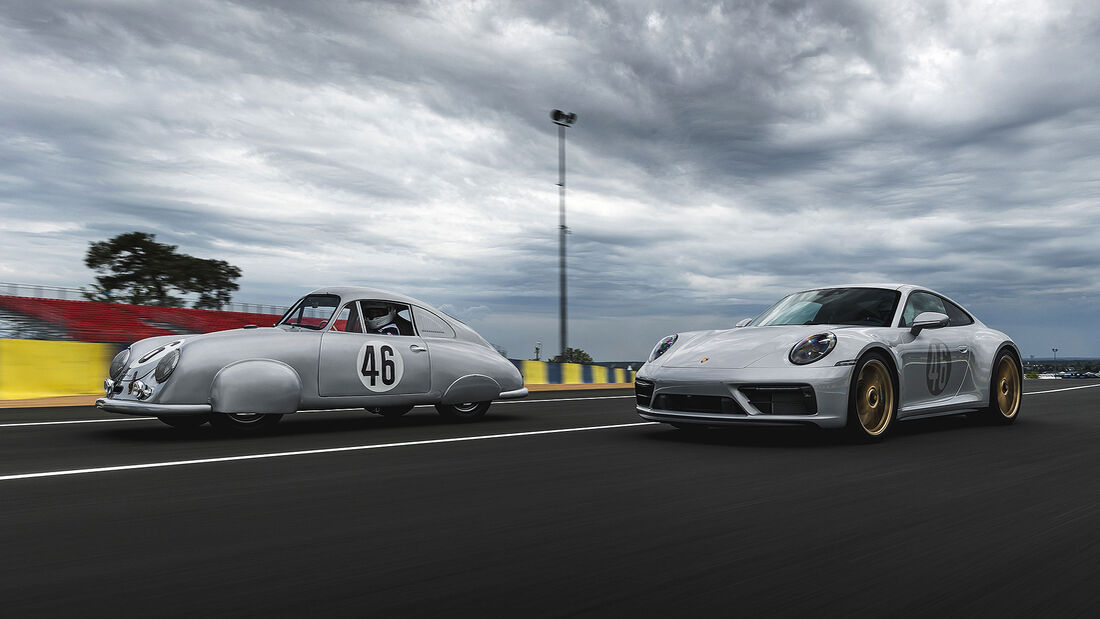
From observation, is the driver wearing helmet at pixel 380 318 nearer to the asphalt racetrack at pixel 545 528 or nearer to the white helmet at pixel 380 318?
the white helmet at pixel 380 318

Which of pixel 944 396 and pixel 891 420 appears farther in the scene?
pixel 944 396

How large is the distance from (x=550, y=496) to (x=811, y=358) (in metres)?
3.10

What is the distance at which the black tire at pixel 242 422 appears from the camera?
7.20 metres

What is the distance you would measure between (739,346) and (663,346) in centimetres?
113

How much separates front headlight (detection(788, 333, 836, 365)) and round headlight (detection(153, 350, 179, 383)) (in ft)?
16.4

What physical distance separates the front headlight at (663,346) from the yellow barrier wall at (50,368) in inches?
425

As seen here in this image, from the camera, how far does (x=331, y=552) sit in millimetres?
3217

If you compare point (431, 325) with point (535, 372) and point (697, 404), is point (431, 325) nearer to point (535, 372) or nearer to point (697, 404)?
point (697, 404)

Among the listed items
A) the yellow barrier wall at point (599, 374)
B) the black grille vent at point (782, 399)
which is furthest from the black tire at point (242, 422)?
the yellow barrier wall at point (599, 374)

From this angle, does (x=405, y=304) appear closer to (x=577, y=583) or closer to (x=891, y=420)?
(x=891, y=420)

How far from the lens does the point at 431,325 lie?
900 centimetres

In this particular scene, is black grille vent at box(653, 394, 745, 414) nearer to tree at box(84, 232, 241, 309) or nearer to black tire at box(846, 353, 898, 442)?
black tire at box(846, 353, 898, 442)

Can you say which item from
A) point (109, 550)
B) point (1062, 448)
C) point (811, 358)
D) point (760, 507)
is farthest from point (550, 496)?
point (1062, 448)

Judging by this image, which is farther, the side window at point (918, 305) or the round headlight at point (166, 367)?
the side window at point (918, 305)
